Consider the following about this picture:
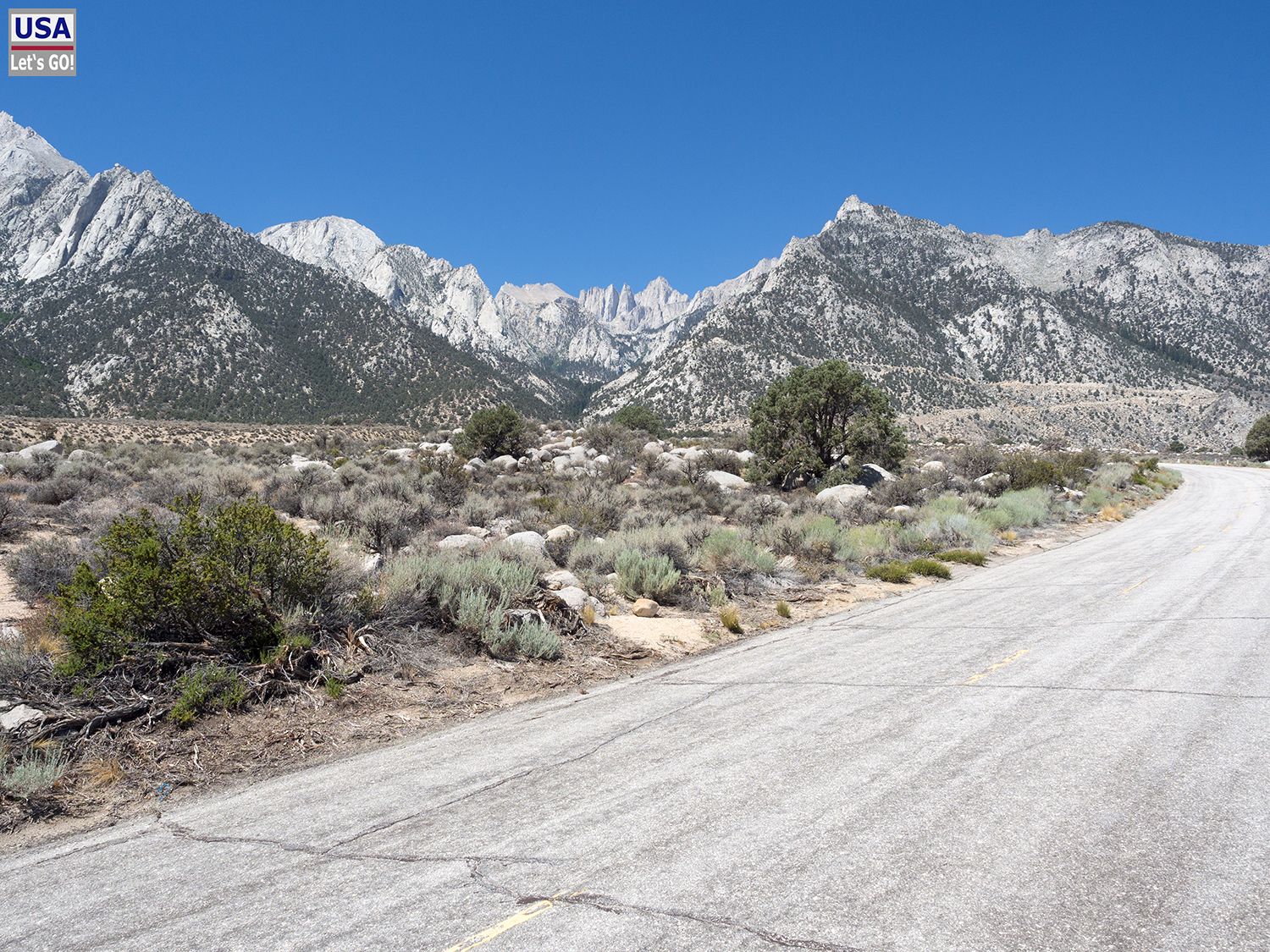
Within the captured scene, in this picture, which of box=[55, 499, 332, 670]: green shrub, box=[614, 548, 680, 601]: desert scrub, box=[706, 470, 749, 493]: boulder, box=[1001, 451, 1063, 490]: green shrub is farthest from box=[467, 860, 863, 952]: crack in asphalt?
box=[1001, 451, 1063, 490]: green shrub

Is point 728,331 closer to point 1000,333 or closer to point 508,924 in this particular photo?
point 1000,333

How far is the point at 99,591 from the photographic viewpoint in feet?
21.1

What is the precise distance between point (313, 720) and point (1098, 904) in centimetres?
639

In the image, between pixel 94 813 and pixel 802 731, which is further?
pixel 802 731

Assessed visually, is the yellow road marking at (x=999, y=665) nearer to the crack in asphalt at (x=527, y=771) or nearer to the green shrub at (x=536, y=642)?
the crack in asphalt at (x=527, y=771)

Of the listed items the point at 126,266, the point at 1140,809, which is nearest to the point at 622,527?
the point at 1140,809

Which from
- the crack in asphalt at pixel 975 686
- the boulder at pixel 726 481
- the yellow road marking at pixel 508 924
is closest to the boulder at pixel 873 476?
the boulder at pixel 726 481

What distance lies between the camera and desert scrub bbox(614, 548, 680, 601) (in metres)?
11.5

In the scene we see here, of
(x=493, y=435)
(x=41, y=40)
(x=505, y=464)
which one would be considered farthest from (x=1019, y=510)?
(x=41, y=40)

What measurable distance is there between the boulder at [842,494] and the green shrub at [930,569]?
276 inches

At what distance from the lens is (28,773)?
4.76 metres

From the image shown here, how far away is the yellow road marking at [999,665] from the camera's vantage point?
22.1 feet

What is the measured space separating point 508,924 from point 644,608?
7.91m

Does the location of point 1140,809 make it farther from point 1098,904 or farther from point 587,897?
point 587,897
